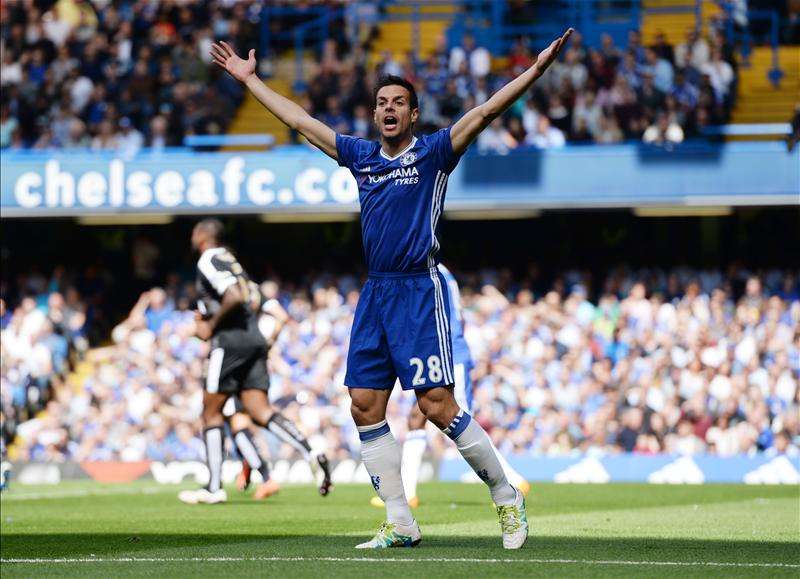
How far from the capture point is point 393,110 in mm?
7902

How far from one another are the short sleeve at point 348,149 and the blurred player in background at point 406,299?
37 millimetres

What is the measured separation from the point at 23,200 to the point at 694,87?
10.4m

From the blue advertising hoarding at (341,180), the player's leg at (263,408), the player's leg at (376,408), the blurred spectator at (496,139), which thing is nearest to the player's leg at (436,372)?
the player's leg at (376,408)

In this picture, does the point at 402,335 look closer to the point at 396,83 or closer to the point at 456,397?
the point at 396,83

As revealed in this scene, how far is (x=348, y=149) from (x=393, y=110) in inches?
15.4

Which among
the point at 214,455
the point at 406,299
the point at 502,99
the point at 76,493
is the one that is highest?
the point at 502,99

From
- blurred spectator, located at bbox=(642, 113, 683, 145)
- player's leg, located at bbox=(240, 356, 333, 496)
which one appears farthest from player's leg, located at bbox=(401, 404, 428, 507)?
blurred spectator, located at bbox=(642, 113, 683, 145)

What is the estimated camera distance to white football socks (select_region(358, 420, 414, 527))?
8109mm

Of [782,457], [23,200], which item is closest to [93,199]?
[23,200]

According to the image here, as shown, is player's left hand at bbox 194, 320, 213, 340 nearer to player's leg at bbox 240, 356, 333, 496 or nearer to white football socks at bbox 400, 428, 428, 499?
player's leg at bbox 240, 356, 333, 496

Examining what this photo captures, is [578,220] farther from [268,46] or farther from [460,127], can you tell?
[460,127]

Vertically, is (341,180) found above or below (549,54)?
below

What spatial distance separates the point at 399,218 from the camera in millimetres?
7914

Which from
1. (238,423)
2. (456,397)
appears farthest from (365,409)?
(238,423)
